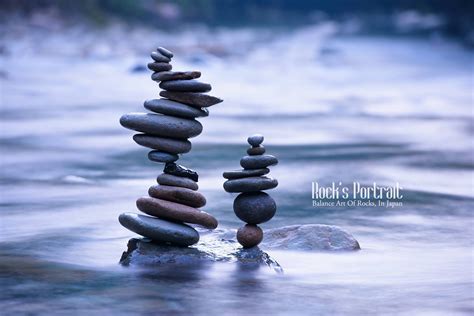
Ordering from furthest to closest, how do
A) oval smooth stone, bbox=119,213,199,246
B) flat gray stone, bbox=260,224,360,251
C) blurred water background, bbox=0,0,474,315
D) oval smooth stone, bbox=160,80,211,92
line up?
1. flat gray stone, bbox=260,224,360,251
2. oval smooth stone, bbox=160,80,211,92
3. oval smooth stone, bbox=119,213,199,246
4. blurred water background, bbox=0,0,474,315

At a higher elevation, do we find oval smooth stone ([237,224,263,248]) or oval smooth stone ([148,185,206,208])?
oval smooth stone ([148,185,206,208])

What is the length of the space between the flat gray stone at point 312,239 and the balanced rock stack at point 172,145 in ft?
1.83

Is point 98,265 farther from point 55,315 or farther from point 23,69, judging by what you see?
point 23,69

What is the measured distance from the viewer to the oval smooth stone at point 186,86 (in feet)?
16.4

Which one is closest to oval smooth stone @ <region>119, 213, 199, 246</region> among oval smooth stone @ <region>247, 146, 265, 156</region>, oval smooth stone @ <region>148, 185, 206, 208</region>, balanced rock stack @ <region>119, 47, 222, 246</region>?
balanced rock stack @ <region>119, 47, 222, 246</region>

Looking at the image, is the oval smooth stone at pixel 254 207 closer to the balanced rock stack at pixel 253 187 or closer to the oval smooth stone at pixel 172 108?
the balanced rock stack at pixel 253 187

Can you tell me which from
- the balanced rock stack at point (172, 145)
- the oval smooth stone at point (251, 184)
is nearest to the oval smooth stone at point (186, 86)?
the balanced rock stack at point (172, 145)

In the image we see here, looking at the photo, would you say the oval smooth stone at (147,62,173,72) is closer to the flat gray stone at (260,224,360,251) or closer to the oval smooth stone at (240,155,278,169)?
the oval smooth stone at (240,155,278,169)

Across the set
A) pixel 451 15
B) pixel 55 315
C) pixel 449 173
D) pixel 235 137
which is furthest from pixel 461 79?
pixel 451 15

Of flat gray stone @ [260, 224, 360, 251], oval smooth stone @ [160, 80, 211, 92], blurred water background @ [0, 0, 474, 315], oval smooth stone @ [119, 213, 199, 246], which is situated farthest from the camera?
flat gray stone @ [260, 224, 360, 251]

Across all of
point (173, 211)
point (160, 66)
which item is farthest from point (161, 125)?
point (173, 211)

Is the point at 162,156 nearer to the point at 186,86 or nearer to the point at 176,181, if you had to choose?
the point at 176,181

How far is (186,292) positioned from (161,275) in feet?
0.88

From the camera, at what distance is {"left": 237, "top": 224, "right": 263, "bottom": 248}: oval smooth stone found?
504 centimetres
